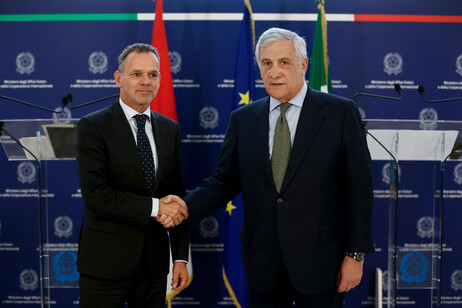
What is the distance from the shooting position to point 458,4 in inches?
161

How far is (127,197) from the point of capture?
2158mm

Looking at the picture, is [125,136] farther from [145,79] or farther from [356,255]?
[356,255]

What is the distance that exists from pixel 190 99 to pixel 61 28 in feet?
4.55

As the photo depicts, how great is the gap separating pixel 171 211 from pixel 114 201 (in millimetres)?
289

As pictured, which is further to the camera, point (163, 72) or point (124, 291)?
point (163, 72)

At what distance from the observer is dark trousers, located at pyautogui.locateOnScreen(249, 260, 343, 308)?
2029mm

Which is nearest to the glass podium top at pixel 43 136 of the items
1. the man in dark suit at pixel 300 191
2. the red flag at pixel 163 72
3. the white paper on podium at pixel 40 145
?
the white paper on podium at pixel 40 145

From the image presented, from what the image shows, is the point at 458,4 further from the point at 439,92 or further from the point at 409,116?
the point at 409,116

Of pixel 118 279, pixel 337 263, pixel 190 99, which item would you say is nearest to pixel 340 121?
pixel 337 263

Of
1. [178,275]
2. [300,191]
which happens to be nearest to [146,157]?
[178,275]

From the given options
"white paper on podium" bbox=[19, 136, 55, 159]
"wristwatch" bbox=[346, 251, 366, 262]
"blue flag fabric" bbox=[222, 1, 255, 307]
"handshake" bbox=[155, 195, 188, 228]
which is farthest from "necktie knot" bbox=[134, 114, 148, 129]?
"blue flag fabric" bbox=[222, 1, 255, 307]

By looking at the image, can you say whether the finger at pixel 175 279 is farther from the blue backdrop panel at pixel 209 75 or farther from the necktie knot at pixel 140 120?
the blue backdrop panel at pixel 209 75

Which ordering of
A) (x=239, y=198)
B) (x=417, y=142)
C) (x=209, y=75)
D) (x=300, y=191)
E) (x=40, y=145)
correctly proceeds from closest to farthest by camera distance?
(x=300, y=191) < (x=40, y=145) < (x=417, y=142) < (x=239, y=198) < (x=209, y=75)

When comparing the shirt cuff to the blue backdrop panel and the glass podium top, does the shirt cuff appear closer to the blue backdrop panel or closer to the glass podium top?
the glass podium top
